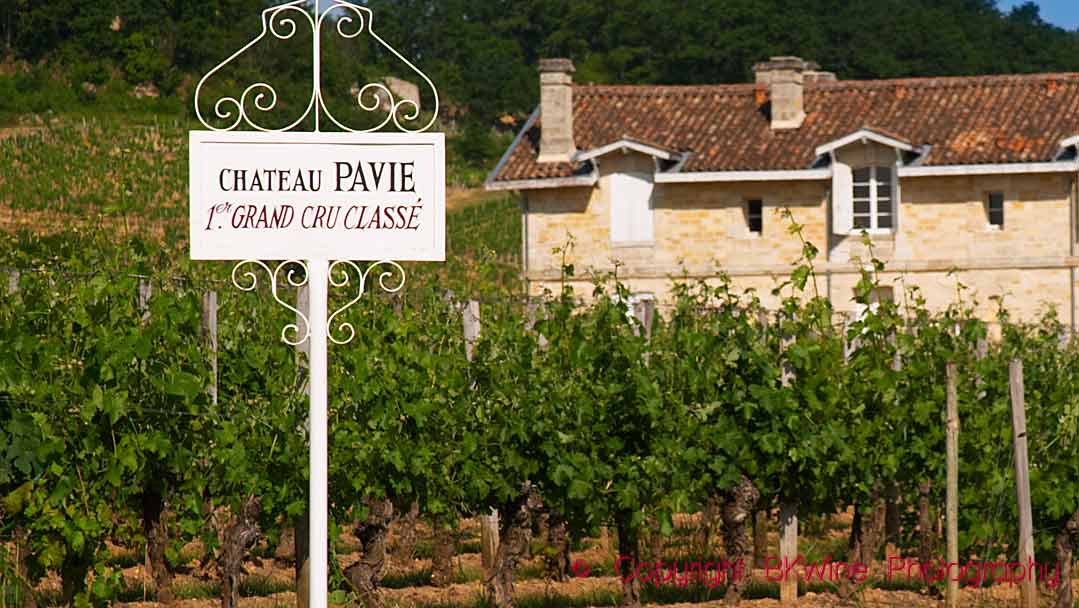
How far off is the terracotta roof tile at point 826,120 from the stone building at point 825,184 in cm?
4

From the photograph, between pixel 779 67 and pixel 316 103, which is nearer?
pixel 316 103

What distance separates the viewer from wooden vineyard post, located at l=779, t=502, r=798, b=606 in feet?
31.7

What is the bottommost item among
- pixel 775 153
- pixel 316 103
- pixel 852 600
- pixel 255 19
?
pixel 852 600

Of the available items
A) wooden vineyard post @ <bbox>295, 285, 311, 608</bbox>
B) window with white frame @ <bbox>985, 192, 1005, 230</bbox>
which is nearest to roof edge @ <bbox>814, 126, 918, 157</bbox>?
window with white frame @ <bbox>985, 192, 1005, 230</bbox>

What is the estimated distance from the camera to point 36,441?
7887mm

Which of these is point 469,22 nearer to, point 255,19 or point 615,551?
point 255,19

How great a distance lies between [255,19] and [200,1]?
3.73m

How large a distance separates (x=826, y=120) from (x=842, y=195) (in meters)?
1.99

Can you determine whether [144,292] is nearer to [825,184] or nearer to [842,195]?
[842,195]

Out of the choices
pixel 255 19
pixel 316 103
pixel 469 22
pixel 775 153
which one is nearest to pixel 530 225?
pixel 775 153

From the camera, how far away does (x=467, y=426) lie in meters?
9.05

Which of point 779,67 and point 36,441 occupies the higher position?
point 779,67

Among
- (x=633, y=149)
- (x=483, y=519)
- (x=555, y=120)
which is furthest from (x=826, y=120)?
(x=483, y=519)

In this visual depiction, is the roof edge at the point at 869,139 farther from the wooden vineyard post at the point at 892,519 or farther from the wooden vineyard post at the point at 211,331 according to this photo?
the wooden vineyard post at the point at 211,331
